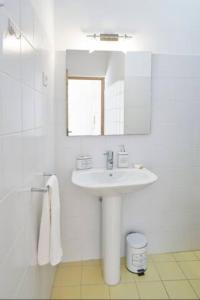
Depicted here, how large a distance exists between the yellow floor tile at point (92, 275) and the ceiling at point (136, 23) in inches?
64.1

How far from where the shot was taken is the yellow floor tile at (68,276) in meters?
1.59

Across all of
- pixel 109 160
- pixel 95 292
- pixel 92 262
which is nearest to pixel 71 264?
pixel 92 262

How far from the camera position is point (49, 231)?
3.64 feet

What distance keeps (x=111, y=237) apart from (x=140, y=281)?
368 mm

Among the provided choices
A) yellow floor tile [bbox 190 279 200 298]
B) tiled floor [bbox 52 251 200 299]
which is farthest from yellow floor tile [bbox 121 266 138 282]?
yellow floor tile [bbox 190 279 200 298]

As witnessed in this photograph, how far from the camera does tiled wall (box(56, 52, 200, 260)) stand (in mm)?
1797

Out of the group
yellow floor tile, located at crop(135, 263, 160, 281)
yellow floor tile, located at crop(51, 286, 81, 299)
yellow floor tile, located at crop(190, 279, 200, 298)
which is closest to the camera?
yellow floor tile, located at crop(51, 286, 81, 299)

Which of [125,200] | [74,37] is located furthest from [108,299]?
[74,37]

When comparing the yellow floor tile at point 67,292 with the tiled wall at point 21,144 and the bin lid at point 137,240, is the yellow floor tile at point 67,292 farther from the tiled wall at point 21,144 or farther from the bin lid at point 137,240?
the bin lid at point 137,240

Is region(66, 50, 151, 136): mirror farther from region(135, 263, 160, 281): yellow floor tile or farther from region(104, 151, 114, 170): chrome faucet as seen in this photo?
region(135, 263, 160, 281): yellow floor tile

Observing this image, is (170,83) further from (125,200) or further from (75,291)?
(75,291)

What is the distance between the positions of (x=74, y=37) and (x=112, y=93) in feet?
1.56

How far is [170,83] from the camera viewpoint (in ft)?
5.98

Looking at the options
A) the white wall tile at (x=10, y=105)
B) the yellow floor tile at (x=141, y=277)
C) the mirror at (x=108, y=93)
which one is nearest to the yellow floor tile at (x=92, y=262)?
the yellow floor tile at (x=141, y=277)
